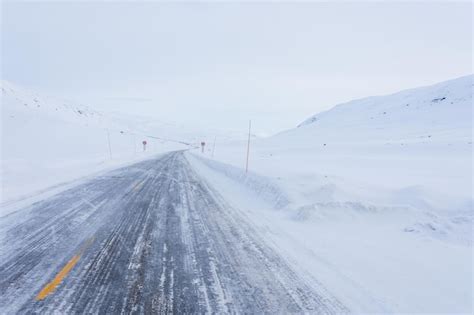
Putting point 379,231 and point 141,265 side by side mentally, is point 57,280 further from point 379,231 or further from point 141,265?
point 379,231

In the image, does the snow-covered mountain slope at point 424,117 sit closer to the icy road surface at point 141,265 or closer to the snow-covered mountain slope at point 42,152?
the snow-covered mountain slope at point 42,152

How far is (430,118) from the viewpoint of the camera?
4512cm

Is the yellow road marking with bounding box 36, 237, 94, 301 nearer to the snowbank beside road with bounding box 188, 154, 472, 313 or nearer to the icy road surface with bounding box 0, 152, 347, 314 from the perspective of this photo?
the icy road surface with bounding box 0, 152, 347, 314

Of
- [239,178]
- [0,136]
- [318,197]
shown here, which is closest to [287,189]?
[318,197]

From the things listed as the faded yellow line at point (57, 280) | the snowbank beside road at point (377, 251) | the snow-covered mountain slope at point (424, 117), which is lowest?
the faded yellow line at point (57, 280)

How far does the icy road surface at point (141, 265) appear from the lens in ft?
12.7

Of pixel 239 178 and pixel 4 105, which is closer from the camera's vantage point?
pixel 239 178

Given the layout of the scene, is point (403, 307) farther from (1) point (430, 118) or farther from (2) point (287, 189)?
(1) point (430, 118)

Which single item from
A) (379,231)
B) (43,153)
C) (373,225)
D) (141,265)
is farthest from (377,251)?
(43,153)

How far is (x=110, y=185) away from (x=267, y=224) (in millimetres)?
7133

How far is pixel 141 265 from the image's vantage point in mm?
4855

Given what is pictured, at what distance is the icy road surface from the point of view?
12.7 ft

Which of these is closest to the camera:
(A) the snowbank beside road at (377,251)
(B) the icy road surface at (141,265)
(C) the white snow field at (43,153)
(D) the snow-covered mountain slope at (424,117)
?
(B) the icy road surface at (141,265)

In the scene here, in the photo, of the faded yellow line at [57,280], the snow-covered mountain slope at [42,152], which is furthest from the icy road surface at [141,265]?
the snow-covered mountain slope at [42,152]
